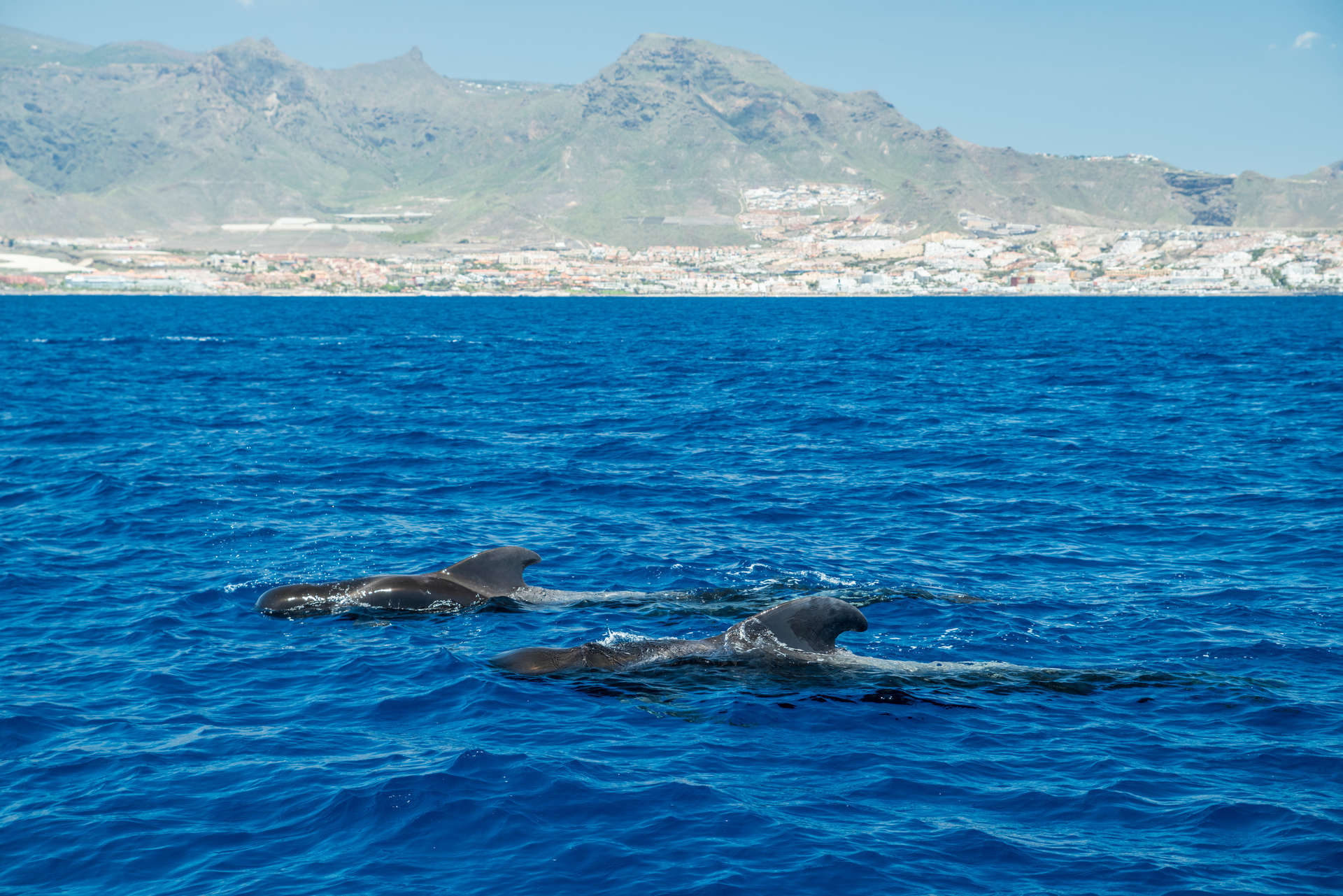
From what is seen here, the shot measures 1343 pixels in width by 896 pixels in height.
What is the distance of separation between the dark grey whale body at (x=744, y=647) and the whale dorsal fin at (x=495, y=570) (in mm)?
4198

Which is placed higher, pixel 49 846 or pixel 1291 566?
pixel 1291 566

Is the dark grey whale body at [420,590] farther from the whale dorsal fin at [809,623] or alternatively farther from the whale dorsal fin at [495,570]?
the whale dorsal fin at [809,623]

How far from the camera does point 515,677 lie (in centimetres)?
1744

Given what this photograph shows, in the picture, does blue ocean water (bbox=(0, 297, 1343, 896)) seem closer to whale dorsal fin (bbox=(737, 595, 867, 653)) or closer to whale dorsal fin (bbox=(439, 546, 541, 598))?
whale dorsal fin (bbox=(737, 595, 867, 653))

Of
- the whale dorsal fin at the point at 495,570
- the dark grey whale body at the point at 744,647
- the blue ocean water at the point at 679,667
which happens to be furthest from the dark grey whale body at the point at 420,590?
the dark grey whale body at the point at 744,647

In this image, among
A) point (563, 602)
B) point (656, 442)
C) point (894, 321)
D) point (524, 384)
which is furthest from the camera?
point (894, 321)

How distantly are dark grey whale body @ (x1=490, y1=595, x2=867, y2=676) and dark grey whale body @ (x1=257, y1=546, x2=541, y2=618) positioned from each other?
3.97 meters

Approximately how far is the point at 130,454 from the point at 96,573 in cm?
1621

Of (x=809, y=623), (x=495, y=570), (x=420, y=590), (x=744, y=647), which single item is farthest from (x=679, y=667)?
(x=420, y=590)

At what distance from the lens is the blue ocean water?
12.4 meters

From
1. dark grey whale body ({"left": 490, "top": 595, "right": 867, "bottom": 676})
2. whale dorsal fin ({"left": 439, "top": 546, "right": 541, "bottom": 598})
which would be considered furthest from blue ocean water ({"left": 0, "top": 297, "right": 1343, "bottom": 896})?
whale dorsal fin ({"left": 439, "top": 546, "right": 541, "bottom": 598})

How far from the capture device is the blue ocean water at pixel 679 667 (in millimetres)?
12391

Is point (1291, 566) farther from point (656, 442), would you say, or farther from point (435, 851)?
point (656, 442)

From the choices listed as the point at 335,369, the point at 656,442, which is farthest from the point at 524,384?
the point at 656,442
